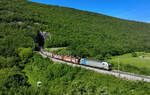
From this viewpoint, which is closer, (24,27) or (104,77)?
(104,77)

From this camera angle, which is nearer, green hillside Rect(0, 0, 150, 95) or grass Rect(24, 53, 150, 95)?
grass Rect(24, 53, 150, 95)

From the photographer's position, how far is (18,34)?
55.0 m

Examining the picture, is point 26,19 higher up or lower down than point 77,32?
higher up

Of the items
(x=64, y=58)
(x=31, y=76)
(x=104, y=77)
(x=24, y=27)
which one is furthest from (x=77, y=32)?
(x=104, y=77)

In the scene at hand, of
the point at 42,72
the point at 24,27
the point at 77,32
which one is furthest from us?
the point at 77,32

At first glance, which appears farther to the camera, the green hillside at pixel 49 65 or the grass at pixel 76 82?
the green hillside at pixel 49 65

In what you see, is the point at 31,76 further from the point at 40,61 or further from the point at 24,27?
the point at 24,27

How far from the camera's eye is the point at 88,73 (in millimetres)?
24625

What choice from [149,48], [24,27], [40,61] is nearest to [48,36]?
[24,27]

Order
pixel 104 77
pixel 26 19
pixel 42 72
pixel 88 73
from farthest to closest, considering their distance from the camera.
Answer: pixel 26 19
pixel 42 72
pixel 88 73
pixel 104 77

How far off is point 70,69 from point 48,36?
4314 cm

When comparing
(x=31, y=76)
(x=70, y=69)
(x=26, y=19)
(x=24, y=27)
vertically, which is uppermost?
(x=26, y=19)

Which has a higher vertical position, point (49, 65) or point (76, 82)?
point (76, 82)

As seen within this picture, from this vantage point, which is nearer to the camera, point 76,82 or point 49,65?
point 76,82
